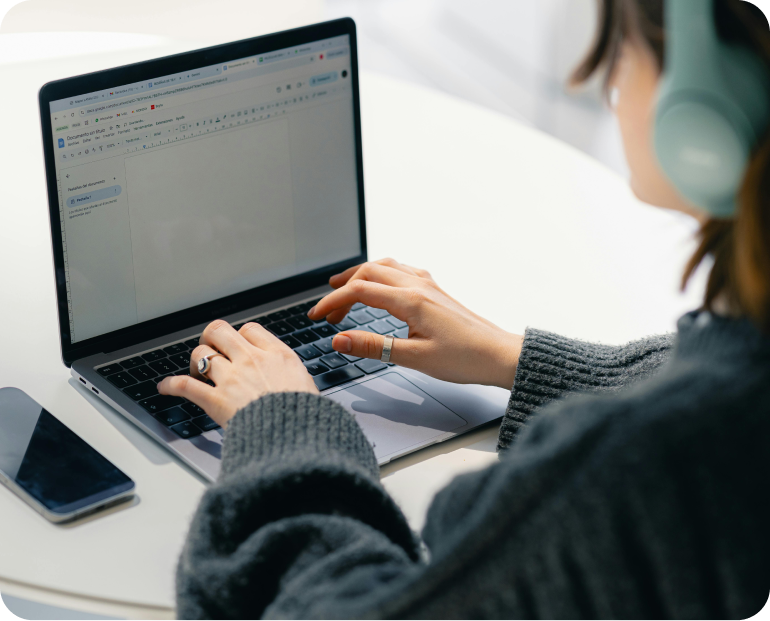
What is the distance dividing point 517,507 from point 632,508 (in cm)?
7

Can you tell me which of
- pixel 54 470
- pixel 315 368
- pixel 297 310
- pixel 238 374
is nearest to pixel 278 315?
pixel 297 310

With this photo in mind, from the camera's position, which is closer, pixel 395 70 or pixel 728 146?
pixel 728 146

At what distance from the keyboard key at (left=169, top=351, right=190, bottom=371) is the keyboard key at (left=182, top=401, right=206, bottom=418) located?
0.08 metres

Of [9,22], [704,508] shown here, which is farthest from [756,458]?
[9,22]

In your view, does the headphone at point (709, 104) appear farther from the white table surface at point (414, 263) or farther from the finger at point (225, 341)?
the finger at point (225, 341)

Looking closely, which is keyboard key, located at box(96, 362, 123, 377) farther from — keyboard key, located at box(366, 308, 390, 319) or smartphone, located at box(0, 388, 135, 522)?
keyboard key, located at box(366, 308, 390, 319)

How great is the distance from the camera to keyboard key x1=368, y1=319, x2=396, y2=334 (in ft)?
3.50

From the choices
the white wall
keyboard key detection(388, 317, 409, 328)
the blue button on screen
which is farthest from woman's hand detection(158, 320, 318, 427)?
the white wall

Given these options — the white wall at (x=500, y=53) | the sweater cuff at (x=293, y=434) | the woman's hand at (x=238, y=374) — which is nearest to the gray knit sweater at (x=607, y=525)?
the sweater cuff at (x=293, y=434)

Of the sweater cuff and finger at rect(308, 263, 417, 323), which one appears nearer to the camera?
the sweater cuff

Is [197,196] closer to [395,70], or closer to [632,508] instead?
[632,508]

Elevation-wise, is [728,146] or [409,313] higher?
[728,146]

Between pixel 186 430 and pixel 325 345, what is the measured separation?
225 mm

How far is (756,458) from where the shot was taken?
496 millimetres
